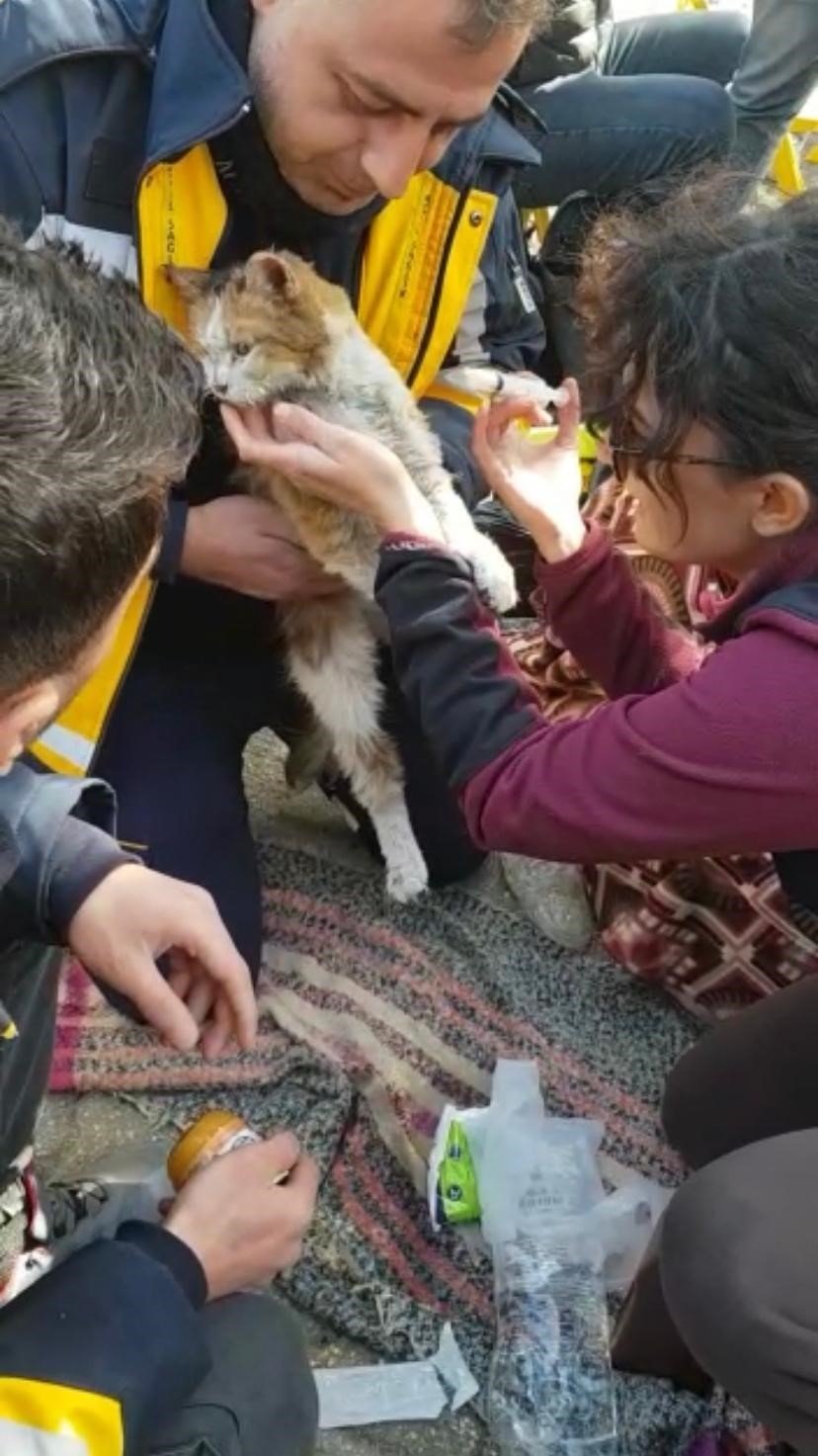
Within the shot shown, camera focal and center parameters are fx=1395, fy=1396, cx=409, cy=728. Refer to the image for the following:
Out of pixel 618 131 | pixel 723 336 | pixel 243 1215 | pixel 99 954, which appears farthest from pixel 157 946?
pixel 618 131

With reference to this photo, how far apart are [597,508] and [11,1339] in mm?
1492

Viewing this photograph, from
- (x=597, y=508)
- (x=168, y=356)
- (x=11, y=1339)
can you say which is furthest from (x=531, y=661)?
(x=11, y=1339)

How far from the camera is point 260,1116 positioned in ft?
5.66

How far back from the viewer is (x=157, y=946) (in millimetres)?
1128

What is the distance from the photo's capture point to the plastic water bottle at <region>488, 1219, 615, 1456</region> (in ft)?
4.55

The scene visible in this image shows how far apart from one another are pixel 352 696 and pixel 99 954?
84 centimetres

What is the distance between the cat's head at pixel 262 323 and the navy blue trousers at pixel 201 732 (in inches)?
11.5

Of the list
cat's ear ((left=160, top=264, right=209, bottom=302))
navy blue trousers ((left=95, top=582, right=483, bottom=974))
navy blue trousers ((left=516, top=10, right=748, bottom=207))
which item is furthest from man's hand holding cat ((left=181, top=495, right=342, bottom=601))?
navy blue trousers ((left=516, top=10, right=748, bottom=207))

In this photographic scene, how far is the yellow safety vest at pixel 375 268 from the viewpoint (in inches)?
62.4

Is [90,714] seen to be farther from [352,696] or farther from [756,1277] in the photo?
[756,1277]

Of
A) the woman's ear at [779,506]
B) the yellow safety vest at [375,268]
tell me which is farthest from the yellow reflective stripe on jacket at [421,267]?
the woman's ear at [779,506]

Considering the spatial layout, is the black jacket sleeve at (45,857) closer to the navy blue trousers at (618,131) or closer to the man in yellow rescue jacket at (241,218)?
the man in yellow rescue jacket at (241,218)

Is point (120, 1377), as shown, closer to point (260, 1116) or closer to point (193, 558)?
point (260, 1116)

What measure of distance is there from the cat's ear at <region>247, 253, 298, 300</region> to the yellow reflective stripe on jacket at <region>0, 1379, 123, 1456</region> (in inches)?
48.5
